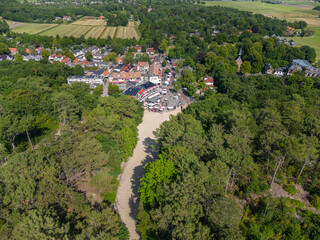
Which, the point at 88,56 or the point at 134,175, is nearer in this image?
the point at 134,175

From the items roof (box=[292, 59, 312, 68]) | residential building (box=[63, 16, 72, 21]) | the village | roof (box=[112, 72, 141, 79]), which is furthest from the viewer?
residential building (box=[63, 16, 72, 21])

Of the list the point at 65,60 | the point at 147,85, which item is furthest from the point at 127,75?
the point at 65,60

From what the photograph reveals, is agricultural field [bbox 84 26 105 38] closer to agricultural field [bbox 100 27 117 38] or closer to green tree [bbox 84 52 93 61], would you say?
agricultural field [bbox 100 27 117 38]

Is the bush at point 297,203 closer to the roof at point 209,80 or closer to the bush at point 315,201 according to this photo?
the bush at point 315,201

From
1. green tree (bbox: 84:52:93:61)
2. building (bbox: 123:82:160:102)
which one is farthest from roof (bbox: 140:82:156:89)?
green tree (bbox: 84:52:93:61)

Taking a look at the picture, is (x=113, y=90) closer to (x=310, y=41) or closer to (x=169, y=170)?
(x=169, y=170)

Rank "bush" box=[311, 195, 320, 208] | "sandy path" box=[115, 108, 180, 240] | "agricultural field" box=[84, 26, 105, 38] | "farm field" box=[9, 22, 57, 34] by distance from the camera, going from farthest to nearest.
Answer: "farm field" box=[9, 22, 57, 34] → "agricultural field" box=[84, 26, 105, 38] → "sandy path" box=[115, 108, 180, 240] → "bush" box=[311, 195, 320, 208]

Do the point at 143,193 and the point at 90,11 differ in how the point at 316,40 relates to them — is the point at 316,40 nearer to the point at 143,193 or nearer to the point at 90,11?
the point at 143,193
